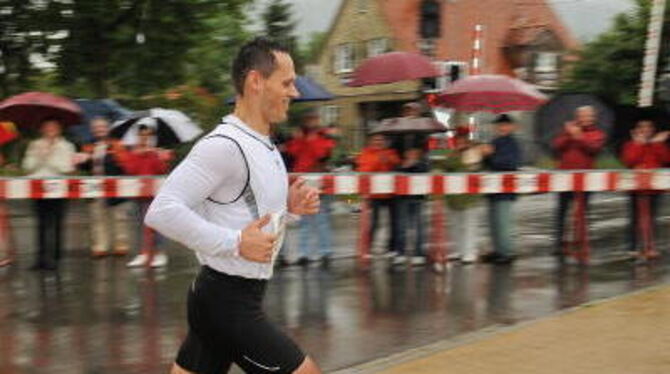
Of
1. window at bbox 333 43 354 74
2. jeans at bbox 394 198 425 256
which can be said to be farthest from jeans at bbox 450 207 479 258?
window at bbox 333 43 354 74

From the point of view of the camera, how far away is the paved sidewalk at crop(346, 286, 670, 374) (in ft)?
19.7

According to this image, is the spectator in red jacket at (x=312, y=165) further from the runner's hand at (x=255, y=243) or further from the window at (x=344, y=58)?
the window at (x=344, y=58)

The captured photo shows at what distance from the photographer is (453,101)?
37.0 feet

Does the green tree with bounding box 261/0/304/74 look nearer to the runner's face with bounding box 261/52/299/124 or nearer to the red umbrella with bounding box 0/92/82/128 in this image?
the red umbrella with bounding box 0/92/82/128

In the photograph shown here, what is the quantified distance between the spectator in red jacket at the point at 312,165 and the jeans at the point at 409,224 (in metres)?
0.78

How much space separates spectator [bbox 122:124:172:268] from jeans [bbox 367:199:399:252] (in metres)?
2.37

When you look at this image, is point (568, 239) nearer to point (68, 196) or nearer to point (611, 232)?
point (611, 232)

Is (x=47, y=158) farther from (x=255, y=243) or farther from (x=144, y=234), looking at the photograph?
(x=255, y=243)

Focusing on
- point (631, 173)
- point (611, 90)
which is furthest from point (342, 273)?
point (611, 90)

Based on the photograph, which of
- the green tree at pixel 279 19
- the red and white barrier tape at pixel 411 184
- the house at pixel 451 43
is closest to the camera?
the red and white barrier tape at pixel 411 184

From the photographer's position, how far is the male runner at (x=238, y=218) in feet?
10.3

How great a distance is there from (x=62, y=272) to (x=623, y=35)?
29.2 meters

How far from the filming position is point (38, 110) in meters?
11.2

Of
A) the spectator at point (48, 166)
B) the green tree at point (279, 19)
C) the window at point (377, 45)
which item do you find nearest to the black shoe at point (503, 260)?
the spectator at point (48, 166)
